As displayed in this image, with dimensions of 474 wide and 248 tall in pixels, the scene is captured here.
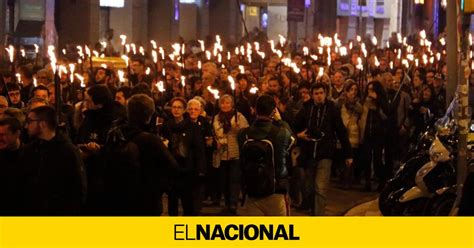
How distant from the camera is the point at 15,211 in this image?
7863 mm

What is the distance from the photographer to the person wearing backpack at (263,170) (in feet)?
30.9

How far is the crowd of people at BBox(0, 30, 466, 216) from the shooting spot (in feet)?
25.8

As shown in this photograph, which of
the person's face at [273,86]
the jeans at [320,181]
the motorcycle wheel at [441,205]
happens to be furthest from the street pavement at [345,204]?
the motorcycle wheel at [441,205]

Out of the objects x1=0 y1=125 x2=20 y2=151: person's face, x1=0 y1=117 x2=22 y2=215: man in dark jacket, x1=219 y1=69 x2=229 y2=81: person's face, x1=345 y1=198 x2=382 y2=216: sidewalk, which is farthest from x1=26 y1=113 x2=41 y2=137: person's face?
x1=219 y1=69 x2=229 y2=81: person's face

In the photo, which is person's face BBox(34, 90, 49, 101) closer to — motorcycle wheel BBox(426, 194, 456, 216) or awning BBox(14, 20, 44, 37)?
motorcycle wheel BBox(426, 194, 456, 216)

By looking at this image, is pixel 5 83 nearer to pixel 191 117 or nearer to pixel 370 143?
pixel 191 117

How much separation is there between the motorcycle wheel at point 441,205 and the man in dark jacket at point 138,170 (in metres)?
3.87

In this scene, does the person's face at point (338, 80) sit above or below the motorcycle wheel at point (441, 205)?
above

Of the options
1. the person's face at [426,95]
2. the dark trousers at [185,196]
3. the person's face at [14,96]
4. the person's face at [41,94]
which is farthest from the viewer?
the person's face at [426,95]

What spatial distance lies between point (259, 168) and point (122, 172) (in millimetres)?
1620

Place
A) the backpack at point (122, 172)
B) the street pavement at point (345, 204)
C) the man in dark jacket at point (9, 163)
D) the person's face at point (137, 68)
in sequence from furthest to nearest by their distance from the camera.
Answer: the person's face at point (137, 68)
the street pavement at point (345, 204)
the backpack at point (122, 172)
the man in dark jacket at point (9, 163)

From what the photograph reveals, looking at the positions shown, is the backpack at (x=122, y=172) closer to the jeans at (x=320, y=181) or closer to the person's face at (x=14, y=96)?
the jeans at (x=320, y=181)

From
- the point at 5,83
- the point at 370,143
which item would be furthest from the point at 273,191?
the point at 370,143
